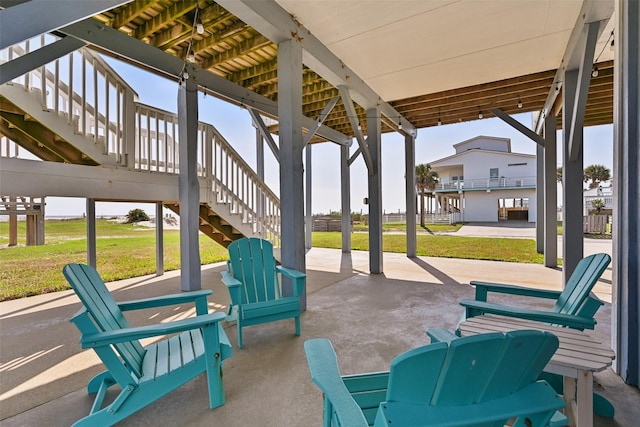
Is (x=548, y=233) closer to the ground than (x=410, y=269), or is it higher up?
higher up

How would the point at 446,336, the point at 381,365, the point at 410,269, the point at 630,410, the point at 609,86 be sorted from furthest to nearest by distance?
the point at 410,269 → the point at 609,86 → the point at 381,365 → the point at 630,410 → the point at 446,336

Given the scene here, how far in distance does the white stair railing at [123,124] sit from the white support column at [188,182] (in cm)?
53

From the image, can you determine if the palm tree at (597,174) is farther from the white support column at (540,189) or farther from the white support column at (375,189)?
the white support column at (375,189)

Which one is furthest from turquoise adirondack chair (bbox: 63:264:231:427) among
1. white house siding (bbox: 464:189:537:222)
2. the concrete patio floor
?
white house siding (bbox: 464:189:537:222)

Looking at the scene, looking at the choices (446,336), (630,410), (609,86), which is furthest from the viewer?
(609,86)

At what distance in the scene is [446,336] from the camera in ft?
4.33

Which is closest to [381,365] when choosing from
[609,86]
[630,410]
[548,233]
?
[630,410]

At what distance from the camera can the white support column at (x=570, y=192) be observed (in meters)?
4.14

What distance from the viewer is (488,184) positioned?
19172mm

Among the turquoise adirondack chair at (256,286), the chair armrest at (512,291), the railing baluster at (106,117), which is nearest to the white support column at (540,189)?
the chair armrest at (512,291)

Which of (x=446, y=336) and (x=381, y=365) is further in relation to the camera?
(x=381, y=365)

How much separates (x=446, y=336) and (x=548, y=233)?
639 centimetres

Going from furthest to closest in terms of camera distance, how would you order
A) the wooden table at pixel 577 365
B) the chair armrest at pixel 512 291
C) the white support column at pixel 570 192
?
the white support column at pixel 570 192 → the chair armrest at pixel 512 291 → the wooden table at pixel 577 365

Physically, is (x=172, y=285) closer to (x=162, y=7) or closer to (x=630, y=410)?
(x=162, y=7)
